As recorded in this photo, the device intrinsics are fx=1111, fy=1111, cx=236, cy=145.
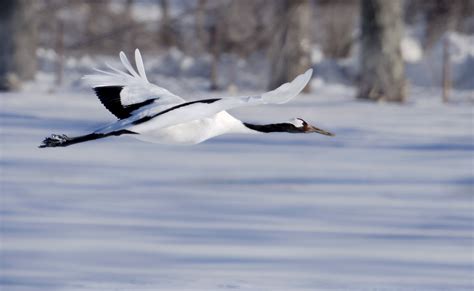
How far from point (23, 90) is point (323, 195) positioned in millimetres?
10202

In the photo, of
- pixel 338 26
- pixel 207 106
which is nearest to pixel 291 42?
pixel 338 26

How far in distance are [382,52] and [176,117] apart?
41.7 ft

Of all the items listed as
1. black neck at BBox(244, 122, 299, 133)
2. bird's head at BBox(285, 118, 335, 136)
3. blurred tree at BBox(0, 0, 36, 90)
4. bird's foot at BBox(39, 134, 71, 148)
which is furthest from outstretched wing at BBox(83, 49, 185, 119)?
blurred tree at BBox(0, 0, 36, 90)

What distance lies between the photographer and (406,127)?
44.4 ft

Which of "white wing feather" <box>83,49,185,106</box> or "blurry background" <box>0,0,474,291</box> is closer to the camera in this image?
"white wing feather" <box>83,49,185,106</box>

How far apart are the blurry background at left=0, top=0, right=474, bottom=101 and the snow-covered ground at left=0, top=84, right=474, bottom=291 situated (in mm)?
3218

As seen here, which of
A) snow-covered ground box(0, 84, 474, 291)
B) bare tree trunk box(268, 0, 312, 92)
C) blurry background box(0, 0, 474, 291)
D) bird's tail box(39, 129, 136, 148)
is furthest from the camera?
bare tree trunk box(268, 0, 312, 92)

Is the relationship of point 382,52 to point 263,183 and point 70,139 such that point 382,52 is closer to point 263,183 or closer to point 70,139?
point 263,183

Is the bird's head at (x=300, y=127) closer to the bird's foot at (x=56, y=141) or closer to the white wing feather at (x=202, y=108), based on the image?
the white wing feather at (x=202, y=108)

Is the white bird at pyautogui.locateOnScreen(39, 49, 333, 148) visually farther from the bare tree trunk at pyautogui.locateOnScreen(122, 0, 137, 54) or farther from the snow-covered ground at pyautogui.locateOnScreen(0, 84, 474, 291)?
the bare tree trunk at pyautogui.locateOnScreen(122, 0, 137, 54)

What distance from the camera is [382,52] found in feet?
55.7

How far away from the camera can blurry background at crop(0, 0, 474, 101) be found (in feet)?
56.1

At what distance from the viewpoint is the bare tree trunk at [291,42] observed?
17984 millimetres

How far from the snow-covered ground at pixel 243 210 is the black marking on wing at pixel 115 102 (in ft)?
3.45
